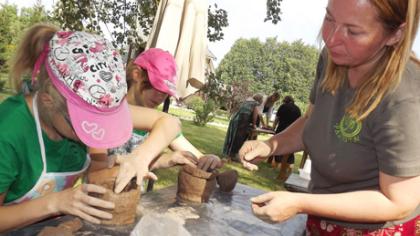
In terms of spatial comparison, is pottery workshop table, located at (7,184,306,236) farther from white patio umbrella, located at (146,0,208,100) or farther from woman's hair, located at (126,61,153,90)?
white patio umbrella, located at (146,0,208,100)

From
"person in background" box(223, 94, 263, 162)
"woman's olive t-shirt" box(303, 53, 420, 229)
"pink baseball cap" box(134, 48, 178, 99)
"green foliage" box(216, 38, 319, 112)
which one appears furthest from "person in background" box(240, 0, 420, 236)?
"green foliage" box(216, 38, 319, 112)

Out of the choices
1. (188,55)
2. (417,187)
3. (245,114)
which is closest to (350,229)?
(417,187)

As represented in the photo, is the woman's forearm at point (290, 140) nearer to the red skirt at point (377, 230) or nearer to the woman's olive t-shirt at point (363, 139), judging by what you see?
the woman's olive t-shirt at point (363, 139)

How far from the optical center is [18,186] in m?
1.63

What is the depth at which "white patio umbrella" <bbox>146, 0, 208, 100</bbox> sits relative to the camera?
4.02 meters

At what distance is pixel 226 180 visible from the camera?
251 centimetres

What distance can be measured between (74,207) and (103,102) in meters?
0.41

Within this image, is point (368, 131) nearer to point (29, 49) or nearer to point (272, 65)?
point (29, 49)

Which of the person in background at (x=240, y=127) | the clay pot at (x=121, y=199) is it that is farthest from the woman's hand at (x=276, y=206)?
the person in background at (x=240, y=127)

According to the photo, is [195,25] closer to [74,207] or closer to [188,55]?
[188,55]

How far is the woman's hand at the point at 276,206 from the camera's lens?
1.44 metres

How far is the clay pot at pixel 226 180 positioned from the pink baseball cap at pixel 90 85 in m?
1.00

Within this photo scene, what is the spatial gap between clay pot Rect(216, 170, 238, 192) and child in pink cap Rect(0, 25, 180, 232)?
0.80 m

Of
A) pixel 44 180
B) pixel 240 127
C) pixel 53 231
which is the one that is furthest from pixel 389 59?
pixel 240 127
